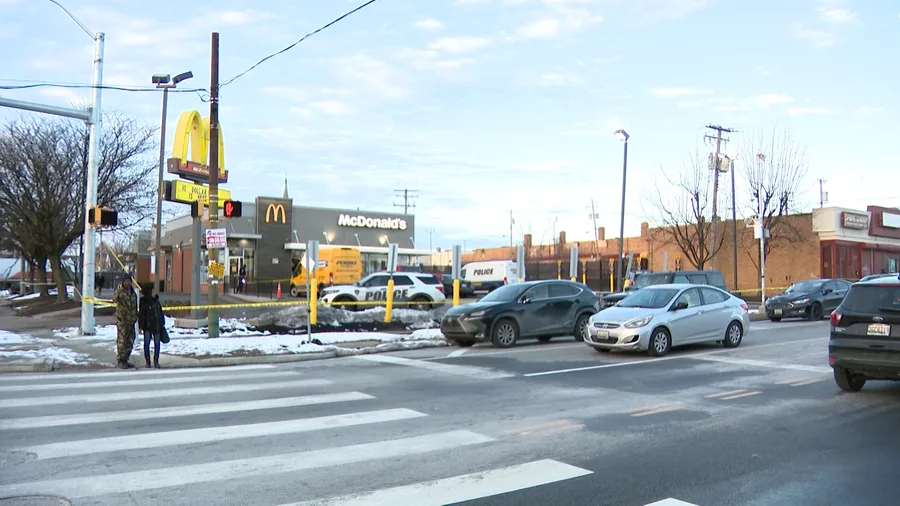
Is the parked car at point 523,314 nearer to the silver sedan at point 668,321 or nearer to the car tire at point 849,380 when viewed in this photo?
the silver sedan at point 668,321

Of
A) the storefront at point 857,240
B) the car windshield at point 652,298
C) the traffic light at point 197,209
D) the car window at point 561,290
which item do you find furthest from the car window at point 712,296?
the storefront at point 857,240

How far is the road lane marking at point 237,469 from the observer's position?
5.43m

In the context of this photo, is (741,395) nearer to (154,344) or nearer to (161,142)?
(154,344)

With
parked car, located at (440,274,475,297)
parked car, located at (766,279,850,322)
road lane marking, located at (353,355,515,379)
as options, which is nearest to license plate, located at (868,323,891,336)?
road lane marking, located at (353,355,515,379)

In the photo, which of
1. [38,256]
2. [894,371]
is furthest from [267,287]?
[894,371]

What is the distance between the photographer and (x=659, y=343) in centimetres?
1411

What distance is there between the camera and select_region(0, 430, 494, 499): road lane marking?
17.8 feet

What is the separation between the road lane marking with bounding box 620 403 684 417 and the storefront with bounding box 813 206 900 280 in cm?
3996

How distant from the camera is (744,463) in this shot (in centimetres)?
621

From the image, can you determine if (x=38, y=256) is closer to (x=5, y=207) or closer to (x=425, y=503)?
(x=5, y=207)

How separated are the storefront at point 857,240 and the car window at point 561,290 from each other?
106 ft

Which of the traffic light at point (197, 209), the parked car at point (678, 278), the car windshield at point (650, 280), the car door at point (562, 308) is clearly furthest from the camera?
the car windshield at point (650, 280)

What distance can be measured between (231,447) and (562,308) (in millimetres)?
11834

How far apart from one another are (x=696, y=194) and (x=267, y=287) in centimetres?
2682
